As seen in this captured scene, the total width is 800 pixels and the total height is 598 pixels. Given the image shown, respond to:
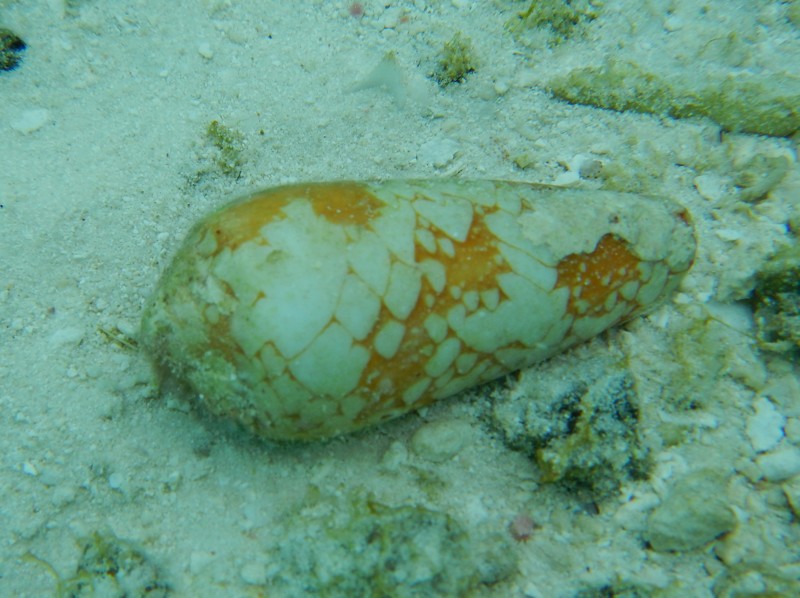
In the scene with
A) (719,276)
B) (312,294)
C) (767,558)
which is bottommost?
(767,558)

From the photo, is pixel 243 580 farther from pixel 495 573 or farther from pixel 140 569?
pixel 495 573

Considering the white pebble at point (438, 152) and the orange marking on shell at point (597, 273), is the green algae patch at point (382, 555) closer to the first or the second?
the orange marking on shell at point (597, 273)

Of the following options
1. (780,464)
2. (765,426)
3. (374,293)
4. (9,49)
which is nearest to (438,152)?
(374,293)

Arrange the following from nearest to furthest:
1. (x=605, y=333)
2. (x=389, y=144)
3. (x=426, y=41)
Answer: (x=605, y=333), (x=389, y=144), (x=426, y=41)

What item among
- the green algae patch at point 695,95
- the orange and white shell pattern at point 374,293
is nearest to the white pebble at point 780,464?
the orange and white shell pattern at point 374,293

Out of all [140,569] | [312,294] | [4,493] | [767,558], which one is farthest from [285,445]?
[767,558]

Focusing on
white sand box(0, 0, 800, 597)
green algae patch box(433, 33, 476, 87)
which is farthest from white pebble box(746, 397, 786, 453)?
green algae patch box(433, 33, 476, 87)
